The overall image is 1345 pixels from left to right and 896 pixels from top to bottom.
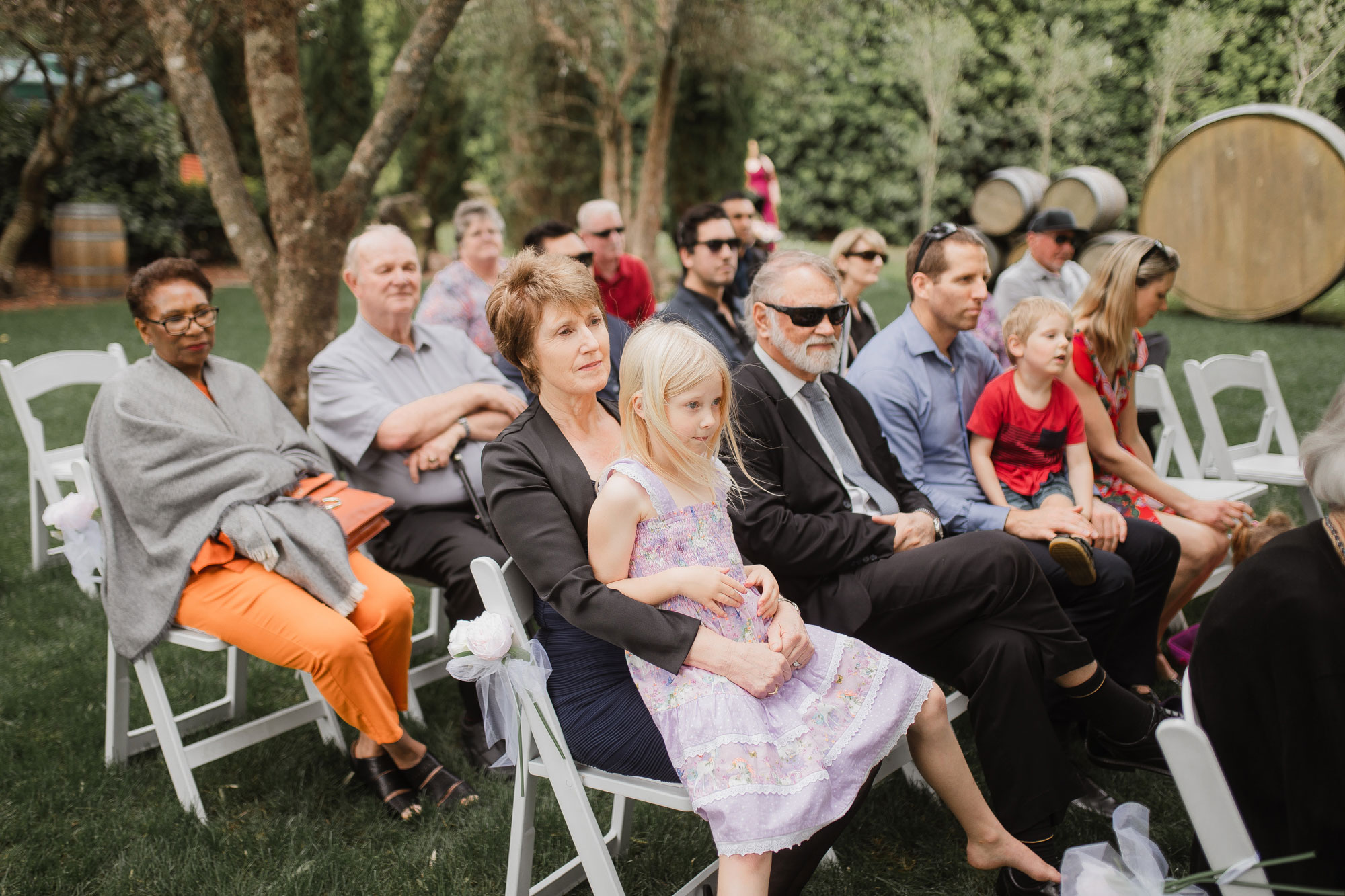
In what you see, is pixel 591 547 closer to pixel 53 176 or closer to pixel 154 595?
pixel 154 595

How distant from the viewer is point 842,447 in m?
3.04

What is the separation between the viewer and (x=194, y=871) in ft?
8.53

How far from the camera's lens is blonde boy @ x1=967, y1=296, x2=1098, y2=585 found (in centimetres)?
324

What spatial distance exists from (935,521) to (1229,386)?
8.83 feet

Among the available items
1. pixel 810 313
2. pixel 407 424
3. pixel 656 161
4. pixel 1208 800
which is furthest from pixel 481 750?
pixel 656 161

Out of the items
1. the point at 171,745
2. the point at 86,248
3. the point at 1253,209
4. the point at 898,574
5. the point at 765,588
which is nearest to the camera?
the point at 765,588

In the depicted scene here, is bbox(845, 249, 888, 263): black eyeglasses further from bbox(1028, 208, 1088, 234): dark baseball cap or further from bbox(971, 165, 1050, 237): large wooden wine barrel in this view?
bbox(971, 165, 1050, 237): large wooden wine barrel

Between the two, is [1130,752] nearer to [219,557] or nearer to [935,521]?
[935,521]

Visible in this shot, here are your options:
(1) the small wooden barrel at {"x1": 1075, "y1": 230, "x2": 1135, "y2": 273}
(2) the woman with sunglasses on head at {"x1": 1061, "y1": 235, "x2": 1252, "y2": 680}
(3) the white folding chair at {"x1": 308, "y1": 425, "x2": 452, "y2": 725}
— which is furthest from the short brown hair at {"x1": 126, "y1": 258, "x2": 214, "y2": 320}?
(1) the small wooden barrel at {"x1": 1075, "y1": 230, "x2": 1135, "y2": 273}

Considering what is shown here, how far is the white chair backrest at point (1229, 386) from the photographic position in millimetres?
4367

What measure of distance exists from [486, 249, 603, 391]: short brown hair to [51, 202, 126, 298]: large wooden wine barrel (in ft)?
46.4

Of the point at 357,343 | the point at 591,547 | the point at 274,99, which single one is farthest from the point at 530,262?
the point at 274,99

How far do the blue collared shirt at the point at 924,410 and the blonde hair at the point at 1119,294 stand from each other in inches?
23.8

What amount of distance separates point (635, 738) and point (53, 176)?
1670 centimetres
